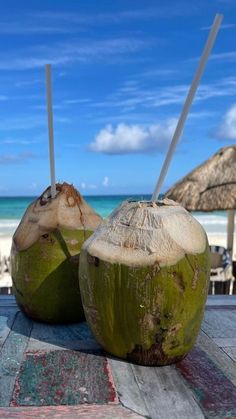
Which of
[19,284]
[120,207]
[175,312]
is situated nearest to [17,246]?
[19,284]

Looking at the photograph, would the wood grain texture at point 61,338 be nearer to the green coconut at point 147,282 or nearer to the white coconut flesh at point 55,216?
the green coconut at point 147,282

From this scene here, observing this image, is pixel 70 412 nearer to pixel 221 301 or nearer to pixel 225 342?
pixel 225 342

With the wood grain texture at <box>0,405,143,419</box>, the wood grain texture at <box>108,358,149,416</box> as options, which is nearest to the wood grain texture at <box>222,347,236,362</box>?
the wood grain texture at <box>108,358,149,416</box>

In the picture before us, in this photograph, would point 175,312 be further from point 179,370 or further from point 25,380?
point 25,380

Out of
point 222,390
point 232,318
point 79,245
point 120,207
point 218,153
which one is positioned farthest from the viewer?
point 218,153

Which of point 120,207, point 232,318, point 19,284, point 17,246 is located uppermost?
point 120,207

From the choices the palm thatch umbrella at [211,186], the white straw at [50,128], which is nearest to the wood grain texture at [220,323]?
the white straw at [50,128]

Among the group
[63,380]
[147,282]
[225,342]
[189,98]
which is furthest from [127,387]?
[189,98]

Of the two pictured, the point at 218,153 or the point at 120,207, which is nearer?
the point at 120,207
